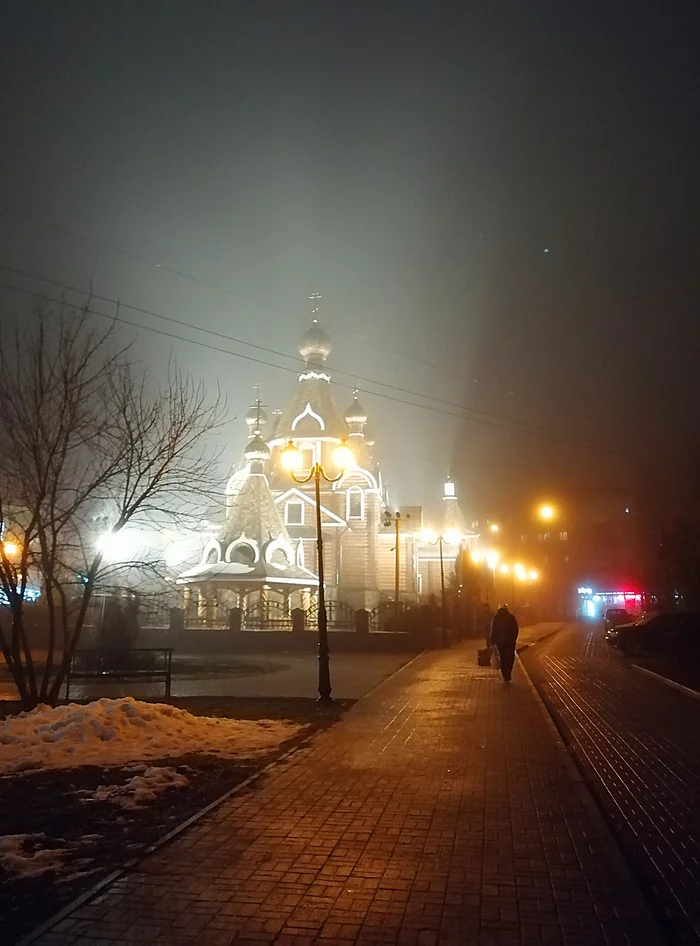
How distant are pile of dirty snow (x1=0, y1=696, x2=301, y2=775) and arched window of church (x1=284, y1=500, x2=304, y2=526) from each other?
42908 mm

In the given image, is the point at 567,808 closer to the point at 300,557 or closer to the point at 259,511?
the point at 259,511

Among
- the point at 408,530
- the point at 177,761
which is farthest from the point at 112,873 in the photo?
the point at 408,530

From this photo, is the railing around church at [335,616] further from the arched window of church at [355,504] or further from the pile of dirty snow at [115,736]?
the pile of dirty snow at [115,736]

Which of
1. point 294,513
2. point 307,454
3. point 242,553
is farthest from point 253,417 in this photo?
point 242,553

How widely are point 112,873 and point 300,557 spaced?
149ft

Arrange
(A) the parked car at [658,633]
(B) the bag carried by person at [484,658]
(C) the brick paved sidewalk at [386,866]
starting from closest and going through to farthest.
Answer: (C) the brick paved sidewalk at [386,866], (B) the bag carried by person at [484,658], (A) the parked car at [658,633]

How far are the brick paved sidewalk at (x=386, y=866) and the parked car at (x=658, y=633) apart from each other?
18213mm

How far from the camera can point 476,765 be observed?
940 cm

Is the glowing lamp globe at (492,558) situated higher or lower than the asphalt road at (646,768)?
higher

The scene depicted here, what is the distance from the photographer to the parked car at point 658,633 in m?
26.5

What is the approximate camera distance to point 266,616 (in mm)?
36406

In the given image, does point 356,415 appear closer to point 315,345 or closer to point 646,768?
point 315,345

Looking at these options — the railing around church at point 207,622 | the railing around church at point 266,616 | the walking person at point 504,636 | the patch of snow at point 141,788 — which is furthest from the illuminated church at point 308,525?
the patch of snow at point 141,788

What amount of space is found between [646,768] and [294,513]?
4635 cm
